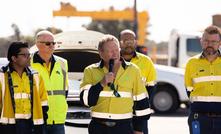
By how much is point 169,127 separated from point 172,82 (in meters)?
2.16

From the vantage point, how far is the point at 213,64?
432cm

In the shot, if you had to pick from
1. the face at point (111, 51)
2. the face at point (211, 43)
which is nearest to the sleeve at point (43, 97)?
the face at point (111, 51)

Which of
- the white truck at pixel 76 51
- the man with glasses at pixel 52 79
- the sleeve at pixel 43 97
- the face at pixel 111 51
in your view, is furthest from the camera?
the white truck at pixel 76 51

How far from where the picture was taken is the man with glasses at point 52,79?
162 inches

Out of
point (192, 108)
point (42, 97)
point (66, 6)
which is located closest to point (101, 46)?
point (42, 97)

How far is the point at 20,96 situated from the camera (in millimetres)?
3576

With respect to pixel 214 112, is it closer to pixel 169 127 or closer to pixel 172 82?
pixel 169 127

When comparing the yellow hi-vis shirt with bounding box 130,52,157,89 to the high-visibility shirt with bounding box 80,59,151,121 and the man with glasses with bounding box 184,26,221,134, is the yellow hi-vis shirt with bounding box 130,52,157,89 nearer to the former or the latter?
the man with glasses with bounding box 184,26,221,134

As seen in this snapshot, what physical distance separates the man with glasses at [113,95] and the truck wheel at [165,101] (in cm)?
680

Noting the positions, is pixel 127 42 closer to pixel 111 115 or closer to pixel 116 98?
pixel 116 98

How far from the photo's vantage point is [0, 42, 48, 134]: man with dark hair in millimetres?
3520

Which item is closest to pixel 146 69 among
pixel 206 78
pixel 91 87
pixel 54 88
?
pixel 206 78

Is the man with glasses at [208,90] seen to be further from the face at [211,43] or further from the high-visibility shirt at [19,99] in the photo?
the high-visibility shirt at [19,99]

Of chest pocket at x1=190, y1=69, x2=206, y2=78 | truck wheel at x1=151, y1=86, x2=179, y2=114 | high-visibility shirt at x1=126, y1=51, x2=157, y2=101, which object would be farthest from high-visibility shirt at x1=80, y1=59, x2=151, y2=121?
truck wheel at x1=151, y1=86, x2=179, y2=114
